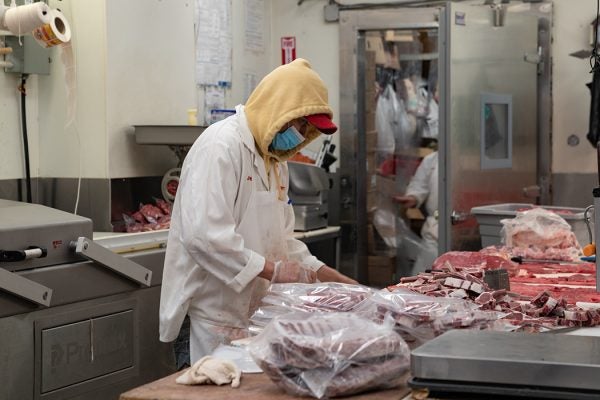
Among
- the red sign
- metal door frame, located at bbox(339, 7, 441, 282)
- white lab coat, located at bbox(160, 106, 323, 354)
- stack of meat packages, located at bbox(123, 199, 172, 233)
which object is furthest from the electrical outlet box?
metal door frame, located at bbox(339, 7, 441, 282)

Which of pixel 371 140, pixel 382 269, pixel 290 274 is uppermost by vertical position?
pixel 371 140

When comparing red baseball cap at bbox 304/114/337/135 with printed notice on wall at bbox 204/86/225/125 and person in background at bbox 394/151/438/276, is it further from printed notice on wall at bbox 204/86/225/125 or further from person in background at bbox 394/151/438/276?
person in background at bbox 394/151/438/276

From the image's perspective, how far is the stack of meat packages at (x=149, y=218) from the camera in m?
4.76

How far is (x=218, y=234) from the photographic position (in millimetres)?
3119

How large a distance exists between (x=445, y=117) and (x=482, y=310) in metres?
2.87

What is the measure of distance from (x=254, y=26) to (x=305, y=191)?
1.35m

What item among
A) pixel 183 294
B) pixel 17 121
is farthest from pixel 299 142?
pixel 17 121

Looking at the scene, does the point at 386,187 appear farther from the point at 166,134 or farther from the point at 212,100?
the point at 166,134

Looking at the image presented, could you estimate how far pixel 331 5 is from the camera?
21.2 feet

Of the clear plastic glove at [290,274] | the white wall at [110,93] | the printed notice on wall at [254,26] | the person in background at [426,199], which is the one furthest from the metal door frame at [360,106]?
the clear plastic glove at [290,274]

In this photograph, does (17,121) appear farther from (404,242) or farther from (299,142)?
(404,242)

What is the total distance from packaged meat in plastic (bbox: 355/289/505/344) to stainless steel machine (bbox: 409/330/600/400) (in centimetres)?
34

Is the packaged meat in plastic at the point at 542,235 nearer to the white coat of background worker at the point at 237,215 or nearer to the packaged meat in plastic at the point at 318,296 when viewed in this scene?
the white coat of background worker at the point at 237,215

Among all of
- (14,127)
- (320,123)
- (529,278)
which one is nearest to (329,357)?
(320,123)
